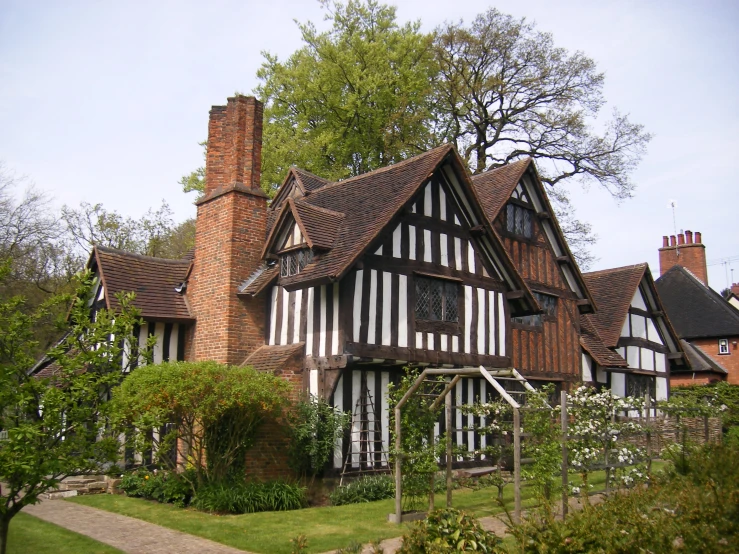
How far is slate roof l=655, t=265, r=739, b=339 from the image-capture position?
33375mm

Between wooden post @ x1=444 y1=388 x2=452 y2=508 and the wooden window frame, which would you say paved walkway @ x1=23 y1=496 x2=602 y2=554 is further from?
the wooden window frame

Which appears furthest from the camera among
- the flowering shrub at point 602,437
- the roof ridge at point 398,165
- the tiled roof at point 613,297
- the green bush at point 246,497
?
the tiled roof at point 613,297

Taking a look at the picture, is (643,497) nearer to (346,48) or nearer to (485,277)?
(485,277)

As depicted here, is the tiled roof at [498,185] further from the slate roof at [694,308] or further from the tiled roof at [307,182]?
the slate roof at [694,308]

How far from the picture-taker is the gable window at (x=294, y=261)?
14.6 m

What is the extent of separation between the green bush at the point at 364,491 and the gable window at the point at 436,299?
3.47 metres

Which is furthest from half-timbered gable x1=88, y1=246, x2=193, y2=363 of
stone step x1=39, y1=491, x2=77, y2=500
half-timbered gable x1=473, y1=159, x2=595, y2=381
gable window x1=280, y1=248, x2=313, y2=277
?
half-timbered gable x1=473, y1=159, x2=595, y2=381

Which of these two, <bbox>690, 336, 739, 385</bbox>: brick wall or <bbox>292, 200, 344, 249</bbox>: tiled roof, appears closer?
<bbox>292, 200, 344, 249</bbox>: tiled roof

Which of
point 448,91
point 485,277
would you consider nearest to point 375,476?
point 485,277

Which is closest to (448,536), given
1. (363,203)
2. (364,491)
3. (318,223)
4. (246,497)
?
(246,497)

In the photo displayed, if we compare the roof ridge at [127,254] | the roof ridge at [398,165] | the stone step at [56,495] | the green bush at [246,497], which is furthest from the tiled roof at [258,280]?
the stone step at [56,495]

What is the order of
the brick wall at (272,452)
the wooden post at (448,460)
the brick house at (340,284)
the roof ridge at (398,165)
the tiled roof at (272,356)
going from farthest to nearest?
the roof ridge at (398,165) → the tiled roof at (272,356) → the brick house at (340,284) → the brick wall at (272,452) → the wooden post at (448,460)

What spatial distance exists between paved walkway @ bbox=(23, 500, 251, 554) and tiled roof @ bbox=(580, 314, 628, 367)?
1435 centimetres

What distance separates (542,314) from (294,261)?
8093mm
